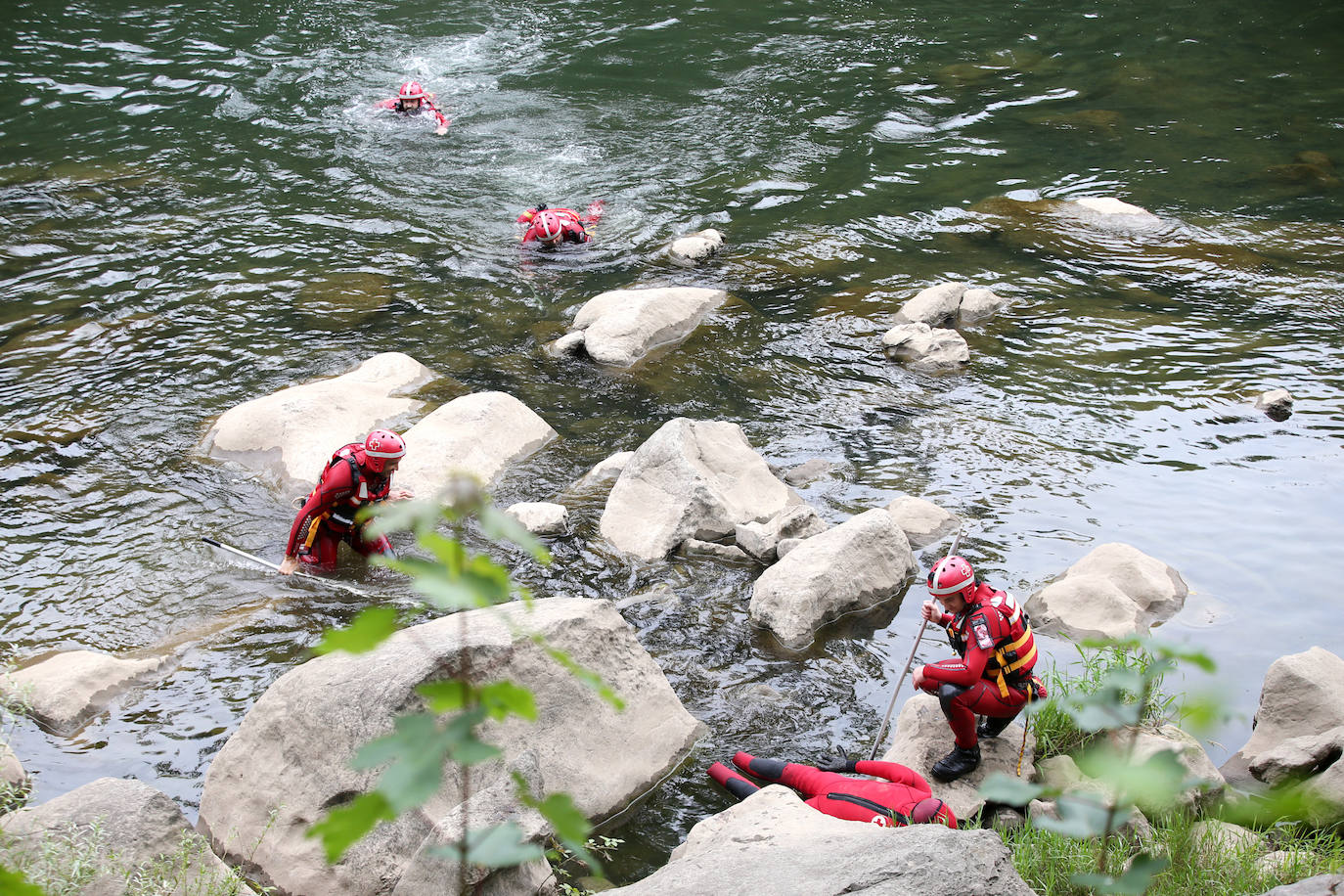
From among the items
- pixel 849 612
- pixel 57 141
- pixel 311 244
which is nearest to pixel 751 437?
pixel 849 612

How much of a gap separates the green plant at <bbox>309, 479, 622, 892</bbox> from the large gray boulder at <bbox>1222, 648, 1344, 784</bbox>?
5.49 meters

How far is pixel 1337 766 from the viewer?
496 cm

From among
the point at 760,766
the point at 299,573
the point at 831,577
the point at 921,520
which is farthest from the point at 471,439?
the point at 760,766

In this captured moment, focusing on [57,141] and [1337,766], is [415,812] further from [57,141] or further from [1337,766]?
[57,141]

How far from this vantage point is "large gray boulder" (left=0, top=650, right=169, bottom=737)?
A: 229 inches

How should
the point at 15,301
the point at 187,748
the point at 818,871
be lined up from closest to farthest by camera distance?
1. the point at 818,871
2. the point at 187,748
3. the point at 15,301

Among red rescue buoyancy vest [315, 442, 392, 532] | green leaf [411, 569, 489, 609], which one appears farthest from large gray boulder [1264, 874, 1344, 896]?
red rescue buoyancy vest [315, 442, 392, 532]

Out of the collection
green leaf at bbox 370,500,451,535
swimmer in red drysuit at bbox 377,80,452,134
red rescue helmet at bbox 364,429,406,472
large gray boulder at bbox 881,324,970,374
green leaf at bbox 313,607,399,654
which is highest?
green leaf at bbox 370,500,451,535

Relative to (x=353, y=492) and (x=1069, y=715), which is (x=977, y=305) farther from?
(x=353, y=492)

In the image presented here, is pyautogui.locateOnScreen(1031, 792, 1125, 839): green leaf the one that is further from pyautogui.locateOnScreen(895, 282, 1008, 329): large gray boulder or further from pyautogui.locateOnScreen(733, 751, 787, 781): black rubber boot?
pyautogui.locateOnScreen(895, 282, 1008, 329): large gray boulder

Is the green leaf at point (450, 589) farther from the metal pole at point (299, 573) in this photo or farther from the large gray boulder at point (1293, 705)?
the metal pole at point (299, 573)

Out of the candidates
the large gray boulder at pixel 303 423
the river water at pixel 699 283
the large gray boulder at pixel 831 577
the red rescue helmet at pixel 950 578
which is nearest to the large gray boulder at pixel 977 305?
the river water at pixel 699 283

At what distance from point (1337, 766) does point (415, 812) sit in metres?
4.62

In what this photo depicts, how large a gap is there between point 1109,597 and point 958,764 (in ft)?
6.30
